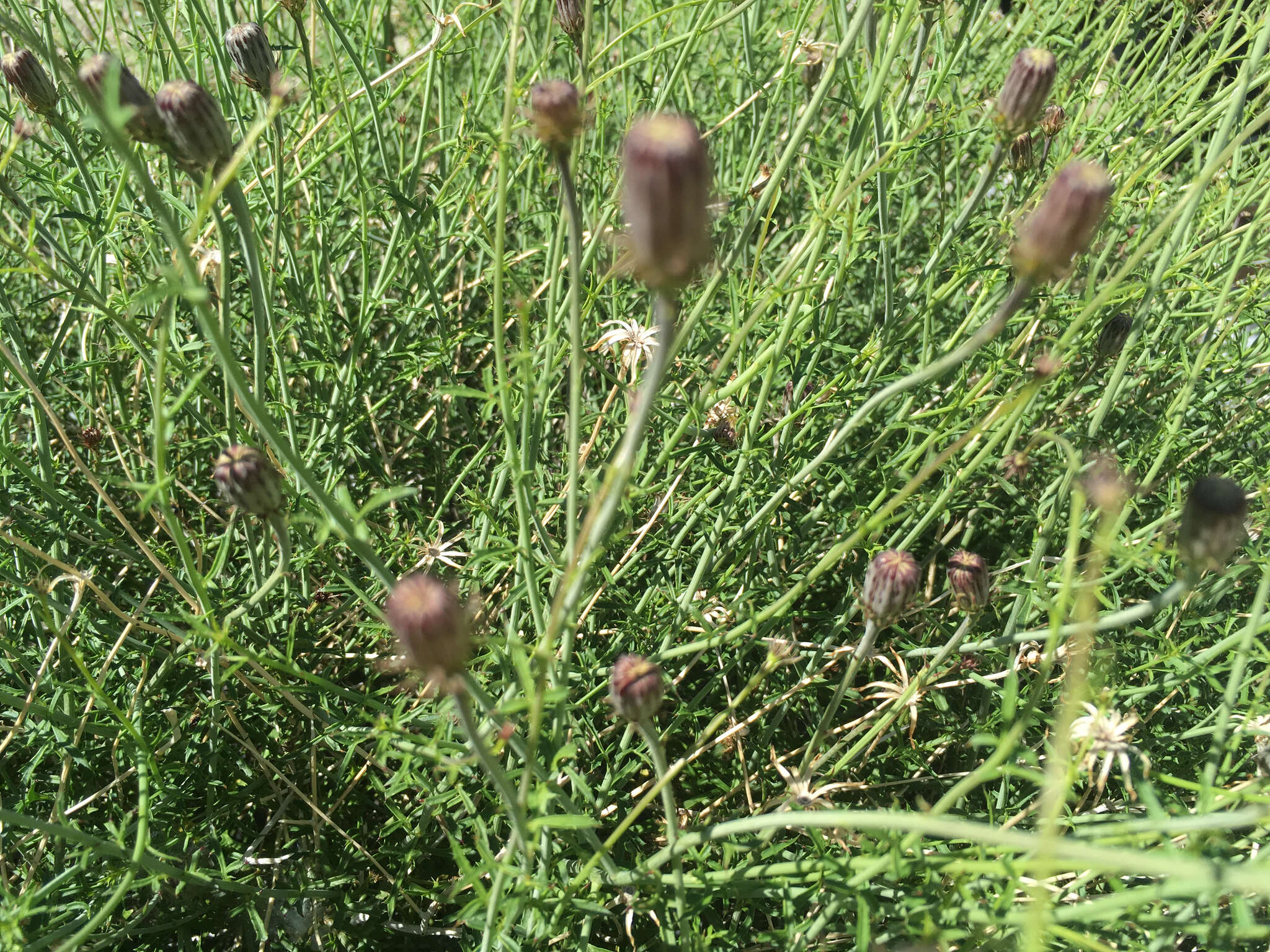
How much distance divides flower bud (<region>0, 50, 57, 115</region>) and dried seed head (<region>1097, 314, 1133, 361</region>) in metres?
2.02

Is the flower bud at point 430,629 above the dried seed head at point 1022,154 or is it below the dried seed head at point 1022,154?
below

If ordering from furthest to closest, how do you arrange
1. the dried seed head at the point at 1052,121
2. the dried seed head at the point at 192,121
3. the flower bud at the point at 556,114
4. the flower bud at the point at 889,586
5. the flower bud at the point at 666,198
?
the dried seed head at the point at 1052,121, the flower bud at the point at 889,586, the dried seed head at the point at 192,121, the flower bud at the point at 556,114, the flower bud at the point at 666,198

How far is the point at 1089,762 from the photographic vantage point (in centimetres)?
138

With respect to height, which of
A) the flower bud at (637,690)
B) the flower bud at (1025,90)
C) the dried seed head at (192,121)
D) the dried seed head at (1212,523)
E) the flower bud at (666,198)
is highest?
the flower bud at (1025,90)

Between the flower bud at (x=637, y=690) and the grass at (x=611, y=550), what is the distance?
4 cm

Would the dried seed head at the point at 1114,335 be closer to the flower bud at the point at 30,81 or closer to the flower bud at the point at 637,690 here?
the flower bud at the point at 637,690

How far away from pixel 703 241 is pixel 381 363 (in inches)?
61.7

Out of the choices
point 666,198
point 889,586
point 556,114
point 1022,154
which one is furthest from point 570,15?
point 889,586

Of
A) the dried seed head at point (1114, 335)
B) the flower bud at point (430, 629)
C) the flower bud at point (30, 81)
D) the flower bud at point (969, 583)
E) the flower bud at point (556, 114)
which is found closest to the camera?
the flower bud at point (430, 629)

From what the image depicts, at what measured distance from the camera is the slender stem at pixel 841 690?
1293 mm

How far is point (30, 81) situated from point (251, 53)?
1.30 ft

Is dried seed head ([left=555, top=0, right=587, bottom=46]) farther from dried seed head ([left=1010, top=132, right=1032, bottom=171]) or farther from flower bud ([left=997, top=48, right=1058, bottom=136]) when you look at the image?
dried seed head ([left=1010, top=132, right=1032, bottom=171])

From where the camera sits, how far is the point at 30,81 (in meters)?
1.58

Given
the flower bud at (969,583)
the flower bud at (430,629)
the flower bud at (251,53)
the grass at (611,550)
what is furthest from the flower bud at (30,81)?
the flower bud at (969,583)
